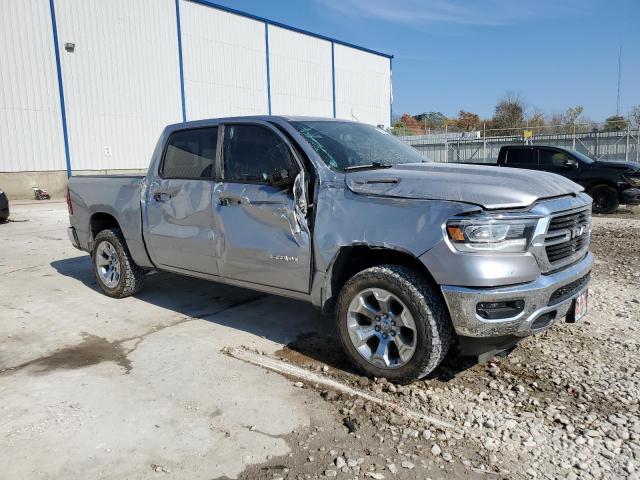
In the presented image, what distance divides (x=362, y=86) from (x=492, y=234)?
31824 millimetres

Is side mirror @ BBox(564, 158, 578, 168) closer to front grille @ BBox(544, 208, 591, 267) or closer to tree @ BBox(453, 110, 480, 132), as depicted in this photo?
front grille @ BBox(544, 208, 591, 267)

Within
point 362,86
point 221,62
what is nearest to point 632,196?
point 221,62

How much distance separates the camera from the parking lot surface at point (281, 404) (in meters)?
2.80

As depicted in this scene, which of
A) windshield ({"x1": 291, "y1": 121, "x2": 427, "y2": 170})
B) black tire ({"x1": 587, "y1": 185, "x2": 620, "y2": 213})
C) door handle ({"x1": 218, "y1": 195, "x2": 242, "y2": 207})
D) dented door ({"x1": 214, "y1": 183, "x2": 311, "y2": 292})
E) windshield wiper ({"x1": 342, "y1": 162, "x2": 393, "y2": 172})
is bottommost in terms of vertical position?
black tire ({"x1": 587, "y1": 185, "x2": 620, "y2": 213})

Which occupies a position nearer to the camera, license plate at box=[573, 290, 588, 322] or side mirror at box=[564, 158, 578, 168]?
license plate at box=[573, 290, 588, 322]

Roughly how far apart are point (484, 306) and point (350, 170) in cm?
141

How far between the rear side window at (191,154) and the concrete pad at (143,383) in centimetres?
146

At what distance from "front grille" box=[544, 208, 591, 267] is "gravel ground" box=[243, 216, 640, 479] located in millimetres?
898

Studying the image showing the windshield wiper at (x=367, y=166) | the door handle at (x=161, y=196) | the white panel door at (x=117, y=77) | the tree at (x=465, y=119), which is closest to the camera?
the windshield wiper at (x=367, y=166)

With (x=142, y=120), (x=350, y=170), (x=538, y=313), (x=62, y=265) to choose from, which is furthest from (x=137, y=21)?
(x=538, y=313)

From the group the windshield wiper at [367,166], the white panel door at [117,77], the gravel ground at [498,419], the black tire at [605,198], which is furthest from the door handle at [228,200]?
the white panel door at [117,77]

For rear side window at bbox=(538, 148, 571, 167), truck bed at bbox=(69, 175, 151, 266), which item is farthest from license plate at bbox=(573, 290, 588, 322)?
rear side window at bbox=(538, 148, 571, 167)

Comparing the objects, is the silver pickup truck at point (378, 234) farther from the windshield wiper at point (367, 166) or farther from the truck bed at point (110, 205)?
the truck bed at point (110, 205)

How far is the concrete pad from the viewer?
2904mm
